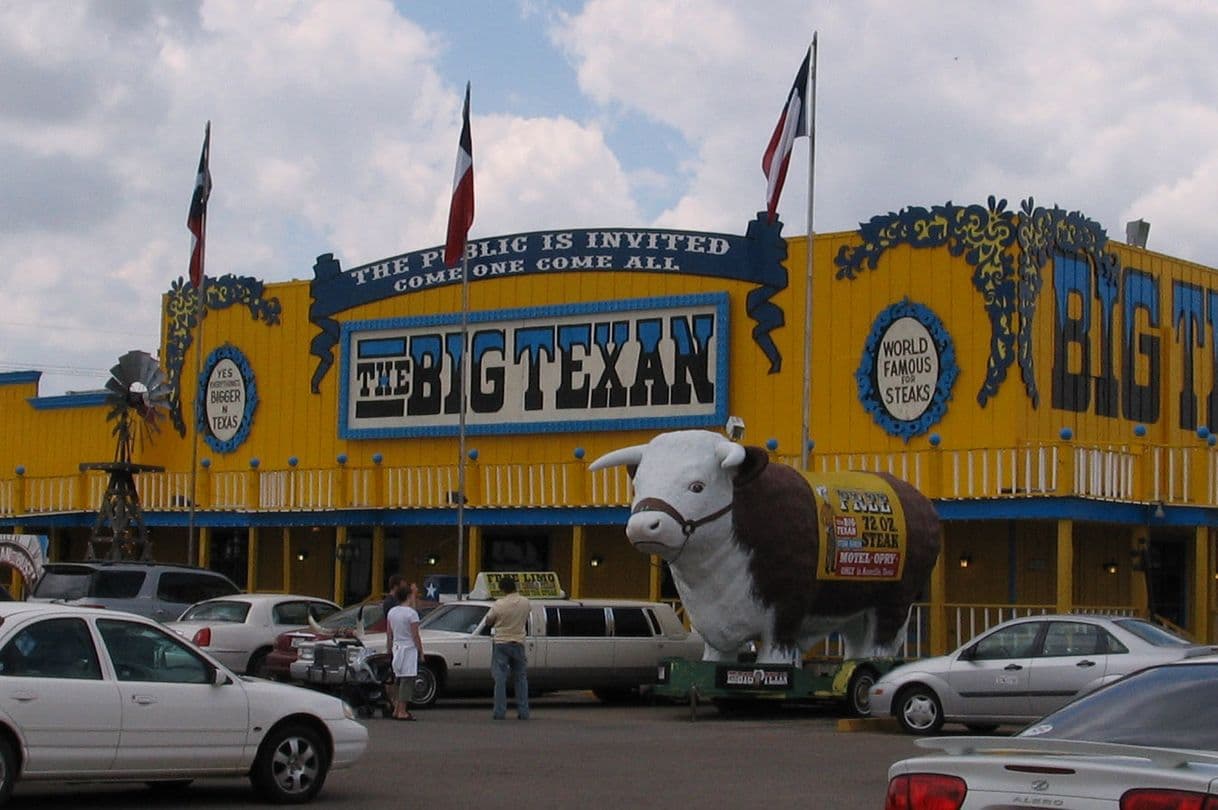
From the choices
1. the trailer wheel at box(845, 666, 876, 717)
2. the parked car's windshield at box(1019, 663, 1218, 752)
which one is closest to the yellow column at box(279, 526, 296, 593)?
the trailer wheel at box(845, 666, 876, 717)

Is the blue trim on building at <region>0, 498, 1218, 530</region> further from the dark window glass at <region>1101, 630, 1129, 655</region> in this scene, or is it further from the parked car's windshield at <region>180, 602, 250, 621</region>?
the parked car's windshield at <region>180, 602, 250, 621</region>

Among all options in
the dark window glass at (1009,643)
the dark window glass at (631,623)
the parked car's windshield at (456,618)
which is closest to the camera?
the dark window glass at (1009,643)

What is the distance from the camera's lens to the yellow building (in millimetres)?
26797

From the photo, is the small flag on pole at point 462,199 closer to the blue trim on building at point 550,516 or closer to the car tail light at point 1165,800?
the blue trim on building at point 550,516

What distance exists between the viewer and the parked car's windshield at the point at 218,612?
24.8m

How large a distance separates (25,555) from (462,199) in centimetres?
980

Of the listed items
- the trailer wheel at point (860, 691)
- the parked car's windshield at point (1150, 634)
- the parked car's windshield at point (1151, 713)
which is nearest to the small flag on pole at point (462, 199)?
the trailer wheel at point (860, 691)

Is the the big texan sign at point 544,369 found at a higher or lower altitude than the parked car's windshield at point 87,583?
higher

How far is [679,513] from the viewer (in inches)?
840

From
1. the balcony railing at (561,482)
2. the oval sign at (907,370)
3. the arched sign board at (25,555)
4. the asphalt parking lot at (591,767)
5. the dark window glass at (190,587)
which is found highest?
the oval sign at (907,370)

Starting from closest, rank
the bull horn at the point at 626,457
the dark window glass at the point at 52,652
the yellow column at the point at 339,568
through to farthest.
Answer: the dark window glass at the point at 52,652 → the bull horn at the point at 626,457 → the yellow column at the point at 339,568

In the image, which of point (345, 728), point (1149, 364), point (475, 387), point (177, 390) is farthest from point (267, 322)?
point (345, 728)

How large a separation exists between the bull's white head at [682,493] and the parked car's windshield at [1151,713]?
13215 mm

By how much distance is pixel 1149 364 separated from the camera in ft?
96.5
